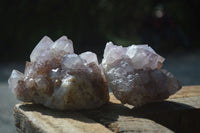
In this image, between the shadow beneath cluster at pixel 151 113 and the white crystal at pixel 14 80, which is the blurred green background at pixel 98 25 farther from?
the white crystal at pixel 14 80

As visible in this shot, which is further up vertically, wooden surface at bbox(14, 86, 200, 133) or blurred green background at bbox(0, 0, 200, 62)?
Result: blurred green background at bbox(0, 0, 200, 62)

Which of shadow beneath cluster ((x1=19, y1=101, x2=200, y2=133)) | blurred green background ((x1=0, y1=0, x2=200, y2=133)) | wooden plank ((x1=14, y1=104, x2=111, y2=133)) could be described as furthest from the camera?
blurred green background ((x1=0, y1=0, x2=200, y2=133))

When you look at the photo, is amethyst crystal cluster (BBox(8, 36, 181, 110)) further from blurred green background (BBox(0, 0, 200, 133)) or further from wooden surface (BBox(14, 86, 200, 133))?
blurred green background (BBox(0, 0, 200, 133))

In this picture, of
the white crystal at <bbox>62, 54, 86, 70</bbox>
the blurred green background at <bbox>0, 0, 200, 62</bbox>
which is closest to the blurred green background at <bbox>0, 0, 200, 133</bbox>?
the blurred green background at <bbox>0, 0, 200, 62</bbox>

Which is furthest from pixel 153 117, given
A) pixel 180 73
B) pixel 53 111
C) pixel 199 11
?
pixel 199 11

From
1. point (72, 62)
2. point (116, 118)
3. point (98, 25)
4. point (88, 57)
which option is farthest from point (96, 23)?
point (116, 118)

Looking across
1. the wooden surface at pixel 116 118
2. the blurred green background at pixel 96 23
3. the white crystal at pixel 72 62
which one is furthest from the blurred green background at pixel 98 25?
the white crystal at pixel 72 62
